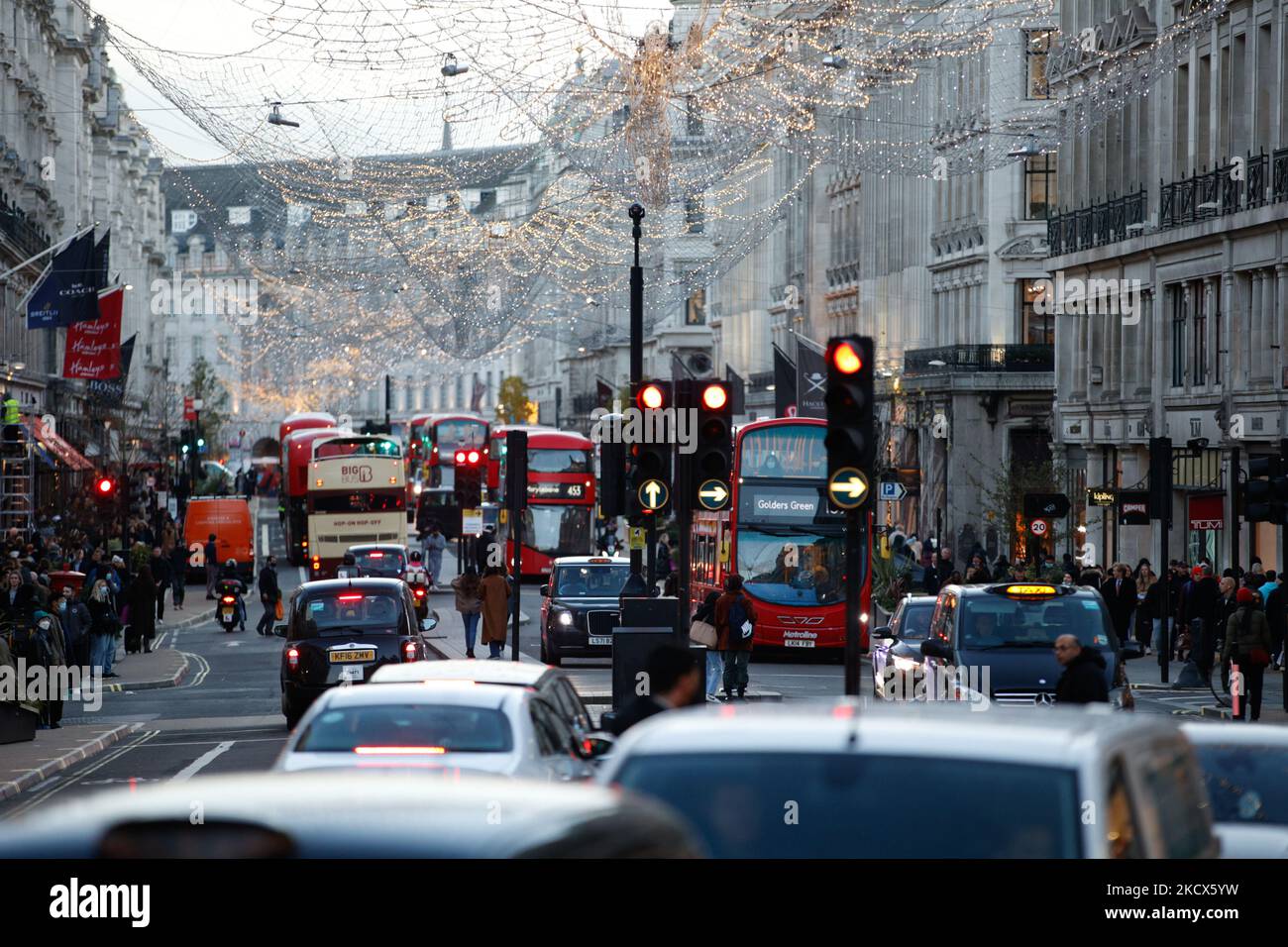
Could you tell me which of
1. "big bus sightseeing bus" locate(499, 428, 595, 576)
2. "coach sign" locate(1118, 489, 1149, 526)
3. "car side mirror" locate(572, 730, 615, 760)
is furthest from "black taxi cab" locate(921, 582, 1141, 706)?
"big bus sightseeing bus" locate(499, 428, 595, 576)

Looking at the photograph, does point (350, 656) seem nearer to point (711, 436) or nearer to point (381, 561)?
point (711, 436)

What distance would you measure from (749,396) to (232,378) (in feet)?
282

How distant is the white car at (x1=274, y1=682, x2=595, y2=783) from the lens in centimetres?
1121

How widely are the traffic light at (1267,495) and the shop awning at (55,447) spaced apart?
3879cm

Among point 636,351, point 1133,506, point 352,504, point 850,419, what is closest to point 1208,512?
point 1133,506

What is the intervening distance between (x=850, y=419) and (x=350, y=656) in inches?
392

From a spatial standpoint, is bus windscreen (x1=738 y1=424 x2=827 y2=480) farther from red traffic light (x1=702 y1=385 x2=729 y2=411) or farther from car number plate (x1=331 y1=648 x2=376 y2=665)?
red traffic light (x1=702 y1=385 x2=729 y2=411)

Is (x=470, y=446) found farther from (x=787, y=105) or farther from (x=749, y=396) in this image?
(x=749, y=396)

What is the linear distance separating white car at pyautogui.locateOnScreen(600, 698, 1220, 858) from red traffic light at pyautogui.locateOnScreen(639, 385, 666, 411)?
1381 centimetres

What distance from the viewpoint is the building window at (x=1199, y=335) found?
4438 centimetres

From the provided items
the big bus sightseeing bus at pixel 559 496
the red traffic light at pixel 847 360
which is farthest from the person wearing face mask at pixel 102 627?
the big bus sightseeing bus at pixel 559 496

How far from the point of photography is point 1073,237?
5175cm

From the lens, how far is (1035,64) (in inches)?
2372
